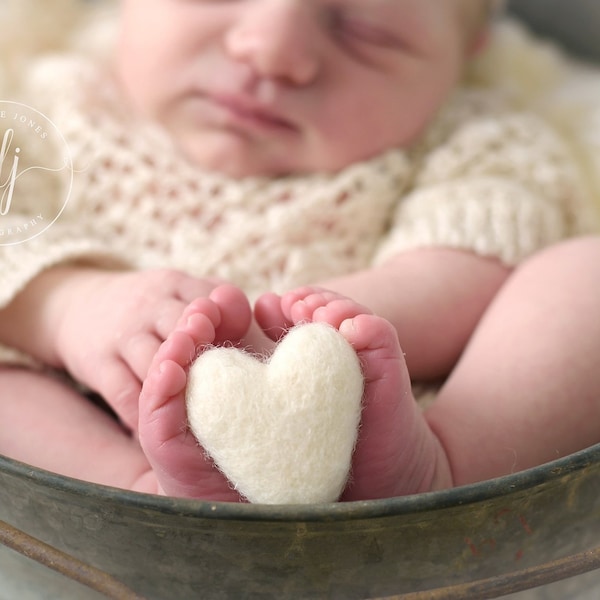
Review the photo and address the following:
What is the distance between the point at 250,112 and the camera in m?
0.90

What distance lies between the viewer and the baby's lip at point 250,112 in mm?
895

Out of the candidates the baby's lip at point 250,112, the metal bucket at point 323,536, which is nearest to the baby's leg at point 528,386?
the metal bucket at point 323,536

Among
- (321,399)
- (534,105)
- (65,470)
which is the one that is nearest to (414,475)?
(321,399)

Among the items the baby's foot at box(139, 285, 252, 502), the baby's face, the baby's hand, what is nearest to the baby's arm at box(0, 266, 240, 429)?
the baby's hand

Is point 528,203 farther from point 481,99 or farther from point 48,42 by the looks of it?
point 48,42

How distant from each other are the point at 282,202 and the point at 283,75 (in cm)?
14

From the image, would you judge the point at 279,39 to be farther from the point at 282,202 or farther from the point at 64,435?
the point at 64,435

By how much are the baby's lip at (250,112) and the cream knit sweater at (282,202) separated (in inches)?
2.8

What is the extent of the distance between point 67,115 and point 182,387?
57 centimetres

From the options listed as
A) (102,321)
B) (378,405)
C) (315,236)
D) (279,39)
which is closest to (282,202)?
(315,236)

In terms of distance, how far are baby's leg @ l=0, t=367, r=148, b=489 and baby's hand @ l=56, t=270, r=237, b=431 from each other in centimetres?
2

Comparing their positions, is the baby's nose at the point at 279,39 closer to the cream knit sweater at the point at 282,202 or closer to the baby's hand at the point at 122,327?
the cream knit sweater at the point at 282,202

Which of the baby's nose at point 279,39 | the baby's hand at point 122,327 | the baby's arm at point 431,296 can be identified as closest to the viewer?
the baby's hand at point 122,327

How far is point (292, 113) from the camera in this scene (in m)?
0.89
